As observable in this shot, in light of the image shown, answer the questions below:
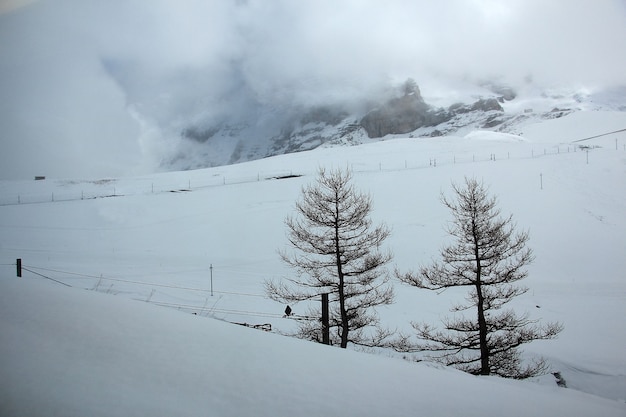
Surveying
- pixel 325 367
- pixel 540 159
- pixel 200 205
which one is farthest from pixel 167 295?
pixel 540 159

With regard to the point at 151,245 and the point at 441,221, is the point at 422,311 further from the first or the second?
the point at 151,245

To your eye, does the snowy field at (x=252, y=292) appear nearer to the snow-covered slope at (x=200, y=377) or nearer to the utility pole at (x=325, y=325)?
the snow-covered slope at (x=200, y=377)

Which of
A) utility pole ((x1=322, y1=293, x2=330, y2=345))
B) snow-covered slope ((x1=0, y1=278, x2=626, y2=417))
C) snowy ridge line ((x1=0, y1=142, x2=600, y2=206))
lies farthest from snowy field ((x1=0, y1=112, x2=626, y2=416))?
utility pole ((x1=322, y1=293, x2=330, y2=345))

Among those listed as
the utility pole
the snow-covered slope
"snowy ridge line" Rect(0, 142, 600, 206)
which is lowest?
the utility pole

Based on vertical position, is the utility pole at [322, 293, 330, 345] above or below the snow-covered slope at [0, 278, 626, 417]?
below

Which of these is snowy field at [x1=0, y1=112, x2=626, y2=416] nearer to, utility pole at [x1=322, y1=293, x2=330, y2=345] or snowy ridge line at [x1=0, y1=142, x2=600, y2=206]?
snowy ridge line at [x1=0, y1=142, x2=600, y2=206]

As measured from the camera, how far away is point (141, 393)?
260 cm

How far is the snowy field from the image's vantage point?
2.82 meters

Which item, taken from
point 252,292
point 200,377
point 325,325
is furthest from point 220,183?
point 200,377

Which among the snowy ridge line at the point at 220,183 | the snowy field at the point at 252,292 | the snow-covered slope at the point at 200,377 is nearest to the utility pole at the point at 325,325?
the snowy field at the point at 252,292

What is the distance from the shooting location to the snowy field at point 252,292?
→ 2.82m

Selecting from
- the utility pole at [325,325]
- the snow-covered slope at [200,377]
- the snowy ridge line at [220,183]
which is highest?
the snowy ridge line at [220,183]

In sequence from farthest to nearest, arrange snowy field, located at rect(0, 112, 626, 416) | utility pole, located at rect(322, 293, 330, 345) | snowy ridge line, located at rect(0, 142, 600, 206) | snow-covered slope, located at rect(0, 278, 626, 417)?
1. snowy ridge line, located at rect(0, 142, 600, 206)
2. utility pole, located at rect(322, 293, 330, 345)
3. snowy field, located at rect(0, 112, 626, 416)
4. snow-covered slope, located at rect(0, 278, 626, 417)

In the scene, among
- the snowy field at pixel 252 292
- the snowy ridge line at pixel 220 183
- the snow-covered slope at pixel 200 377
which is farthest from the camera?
the snowy ridge line at pixel 220 183
